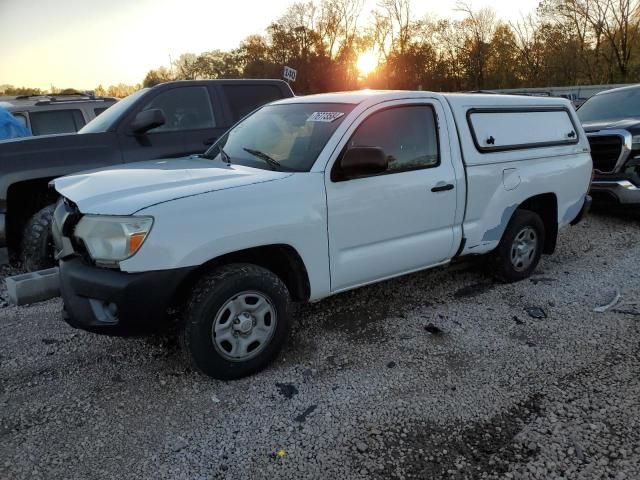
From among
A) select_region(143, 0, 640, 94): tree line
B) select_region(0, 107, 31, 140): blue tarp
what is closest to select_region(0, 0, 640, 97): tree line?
select_region(143, 0, 640, 94): tree line

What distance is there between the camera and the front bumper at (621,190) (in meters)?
6.67

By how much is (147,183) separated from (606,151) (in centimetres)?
630

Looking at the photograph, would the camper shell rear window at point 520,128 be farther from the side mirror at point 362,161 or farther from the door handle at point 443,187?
the side mirror at point 362,161

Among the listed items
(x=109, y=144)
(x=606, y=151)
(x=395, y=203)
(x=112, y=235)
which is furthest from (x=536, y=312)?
(x=109, y=144)

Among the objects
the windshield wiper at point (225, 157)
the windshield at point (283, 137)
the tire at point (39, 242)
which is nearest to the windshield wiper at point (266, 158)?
the windshield at point (283, 137)

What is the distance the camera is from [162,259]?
9.00 feet

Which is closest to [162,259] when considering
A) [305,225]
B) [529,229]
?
[305,225]

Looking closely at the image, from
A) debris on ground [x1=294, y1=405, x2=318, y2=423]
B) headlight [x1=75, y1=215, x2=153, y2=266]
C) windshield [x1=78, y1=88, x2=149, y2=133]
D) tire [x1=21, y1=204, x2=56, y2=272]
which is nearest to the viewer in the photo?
headlight [x1=75, y1=215, x2=153, y2=266]

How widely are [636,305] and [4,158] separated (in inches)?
227

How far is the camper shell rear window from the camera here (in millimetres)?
4250

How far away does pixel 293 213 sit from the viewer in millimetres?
3141

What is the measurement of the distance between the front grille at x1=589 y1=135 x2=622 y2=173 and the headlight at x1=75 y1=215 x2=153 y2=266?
21.1 ft

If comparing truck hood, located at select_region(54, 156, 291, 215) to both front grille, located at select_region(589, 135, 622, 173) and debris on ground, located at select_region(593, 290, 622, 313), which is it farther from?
front grille, located at select_region(589, 135, 622, 173)

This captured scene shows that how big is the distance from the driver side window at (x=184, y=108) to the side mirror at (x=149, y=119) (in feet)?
1.17
